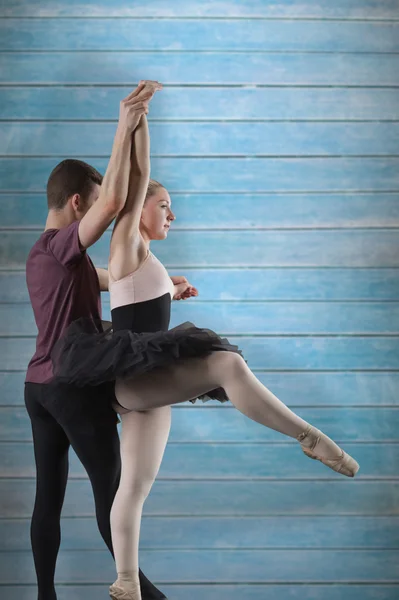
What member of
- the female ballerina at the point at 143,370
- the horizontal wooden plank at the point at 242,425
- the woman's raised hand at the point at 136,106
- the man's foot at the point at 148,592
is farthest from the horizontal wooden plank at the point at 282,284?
the man's foot at the point at 148,592

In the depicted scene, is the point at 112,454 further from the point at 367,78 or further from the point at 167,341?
the point at 367,78

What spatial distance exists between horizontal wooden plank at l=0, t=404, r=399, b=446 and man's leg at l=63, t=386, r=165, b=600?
572 millimetres

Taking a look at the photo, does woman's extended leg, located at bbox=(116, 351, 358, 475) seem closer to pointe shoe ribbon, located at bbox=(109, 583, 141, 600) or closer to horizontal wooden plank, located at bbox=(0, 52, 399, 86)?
pointe shoe ribbon, located at bbox=(109, 583, 141, 600)

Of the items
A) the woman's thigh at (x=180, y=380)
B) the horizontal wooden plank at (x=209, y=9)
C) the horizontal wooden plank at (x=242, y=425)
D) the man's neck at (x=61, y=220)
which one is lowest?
the horizontal wooden plank at (x=242, y=425)

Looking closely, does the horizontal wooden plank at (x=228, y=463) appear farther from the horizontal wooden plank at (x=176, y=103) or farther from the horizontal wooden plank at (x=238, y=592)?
A: the horizontal wooden plank at (x=176, y=103)

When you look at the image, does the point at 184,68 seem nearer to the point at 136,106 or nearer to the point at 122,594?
the point at 136,106

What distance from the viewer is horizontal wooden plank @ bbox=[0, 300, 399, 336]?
2.56 m

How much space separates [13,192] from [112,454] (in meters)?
1.08

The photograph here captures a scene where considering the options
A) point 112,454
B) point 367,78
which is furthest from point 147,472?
point 367,78

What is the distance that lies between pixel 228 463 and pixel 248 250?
72 centimetres

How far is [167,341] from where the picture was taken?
175cm

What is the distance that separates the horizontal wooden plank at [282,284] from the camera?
257 cm

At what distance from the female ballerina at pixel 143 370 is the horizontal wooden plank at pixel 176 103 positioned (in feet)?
2.33

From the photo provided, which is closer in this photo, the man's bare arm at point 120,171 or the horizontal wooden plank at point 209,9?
the man's bare arm at point 120,171
